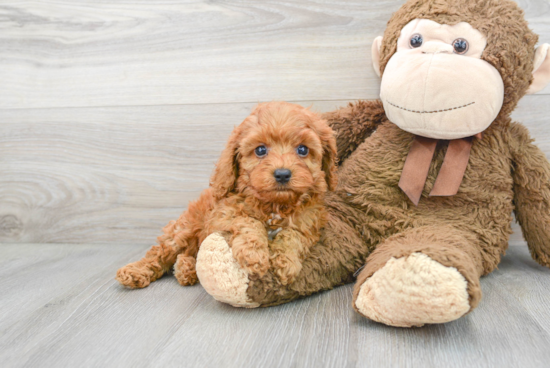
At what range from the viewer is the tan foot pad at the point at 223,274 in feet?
3.06

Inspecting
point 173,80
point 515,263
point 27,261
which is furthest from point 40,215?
point 515,263

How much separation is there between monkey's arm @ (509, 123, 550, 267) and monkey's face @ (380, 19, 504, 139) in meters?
0.17

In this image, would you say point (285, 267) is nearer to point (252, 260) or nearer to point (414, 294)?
point (252, 260)

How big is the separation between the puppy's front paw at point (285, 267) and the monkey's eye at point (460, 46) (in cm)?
62

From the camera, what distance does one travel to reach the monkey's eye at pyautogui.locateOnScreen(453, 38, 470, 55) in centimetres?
103

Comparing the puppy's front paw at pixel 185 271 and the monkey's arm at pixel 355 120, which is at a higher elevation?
the monkey's arm at pixel 355 120

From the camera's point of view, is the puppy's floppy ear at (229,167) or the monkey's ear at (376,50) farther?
the monkey's ear at (376,50)

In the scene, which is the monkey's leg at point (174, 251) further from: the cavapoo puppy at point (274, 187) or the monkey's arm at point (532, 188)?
the monkey's arm at point (532, 188)

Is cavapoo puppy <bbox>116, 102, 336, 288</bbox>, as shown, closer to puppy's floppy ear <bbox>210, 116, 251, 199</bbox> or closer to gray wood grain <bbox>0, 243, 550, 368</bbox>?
puppy's floppy ear <bbox>210, 116, 251, 199</bbox>

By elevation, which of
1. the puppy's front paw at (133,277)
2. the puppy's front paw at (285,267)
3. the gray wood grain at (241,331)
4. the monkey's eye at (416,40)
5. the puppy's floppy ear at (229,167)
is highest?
the monkey's eye at (416,40)

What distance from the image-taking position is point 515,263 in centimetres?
132

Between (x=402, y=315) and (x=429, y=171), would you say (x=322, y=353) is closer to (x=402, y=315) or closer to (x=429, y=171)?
(x=402, y=315)

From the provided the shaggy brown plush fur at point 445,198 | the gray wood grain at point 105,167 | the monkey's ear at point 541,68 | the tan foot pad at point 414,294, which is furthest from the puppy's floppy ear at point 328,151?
the monkey's ear at point 541,68

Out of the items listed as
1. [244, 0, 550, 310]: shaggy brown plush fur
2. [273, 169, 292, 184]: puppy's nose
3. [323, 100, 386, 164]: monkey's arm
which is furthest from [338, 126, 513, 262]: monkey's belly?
[273, 169, 292, 184]: puppy's nose
